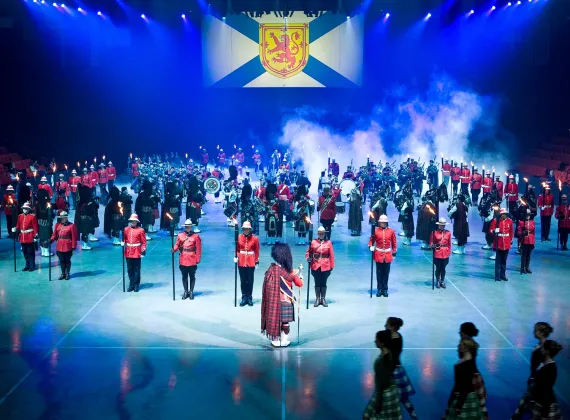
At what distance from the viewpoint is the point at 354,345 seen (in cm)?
1112

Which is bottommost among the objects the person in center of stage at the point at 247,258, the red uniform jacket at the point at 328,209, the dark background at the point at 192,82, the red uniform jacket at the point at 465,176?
the person in center of stage at the point at 247,258

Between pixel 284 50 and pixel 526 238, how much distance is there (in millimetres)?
21341

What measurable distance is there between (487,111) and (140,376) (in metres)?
31.7

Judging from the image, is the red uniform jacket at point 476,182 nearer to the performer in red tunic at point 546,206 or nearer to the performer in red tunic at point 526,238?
the performer in red tunic at point 546,206

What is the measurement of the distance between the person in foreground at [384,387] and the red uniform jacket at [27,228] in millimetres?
10693

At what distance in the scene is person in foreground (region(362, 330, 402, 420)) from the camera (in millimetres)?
7191

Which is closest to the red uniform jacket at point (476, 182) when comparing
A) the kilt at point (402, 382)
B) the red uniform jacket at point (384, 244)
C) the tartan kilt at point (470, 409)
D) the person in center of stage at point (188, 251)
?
the red uniform jacket at point (384, 244)

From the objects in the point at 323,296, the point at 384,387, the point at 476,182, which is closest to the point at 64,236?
the point at 323,296

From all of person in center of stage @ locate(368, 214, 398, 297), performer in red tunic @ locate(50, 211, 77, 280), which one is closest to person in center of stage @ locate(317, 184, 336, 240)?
person in center of stage @ locate(368, 214, 398, 297)

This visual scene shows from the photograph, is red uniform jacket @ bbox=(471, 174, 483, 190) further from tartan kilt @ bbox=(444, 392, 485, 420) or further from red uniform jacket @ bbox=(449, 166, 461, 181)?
tartan kilt @ bbox=(444, 392, 485, 420)

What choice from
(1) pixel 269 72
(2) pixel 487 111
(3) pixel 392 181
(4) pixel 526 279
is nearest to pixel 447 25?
(2) pixel 487 111

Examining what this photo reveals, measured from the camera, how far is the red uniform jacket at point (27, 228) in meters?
15.7

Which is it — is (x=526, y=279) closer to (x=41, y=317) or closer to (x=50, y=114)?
(x=41, y=317)

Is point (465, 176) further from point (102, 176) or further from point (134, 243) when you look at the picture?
point (134, 243)
